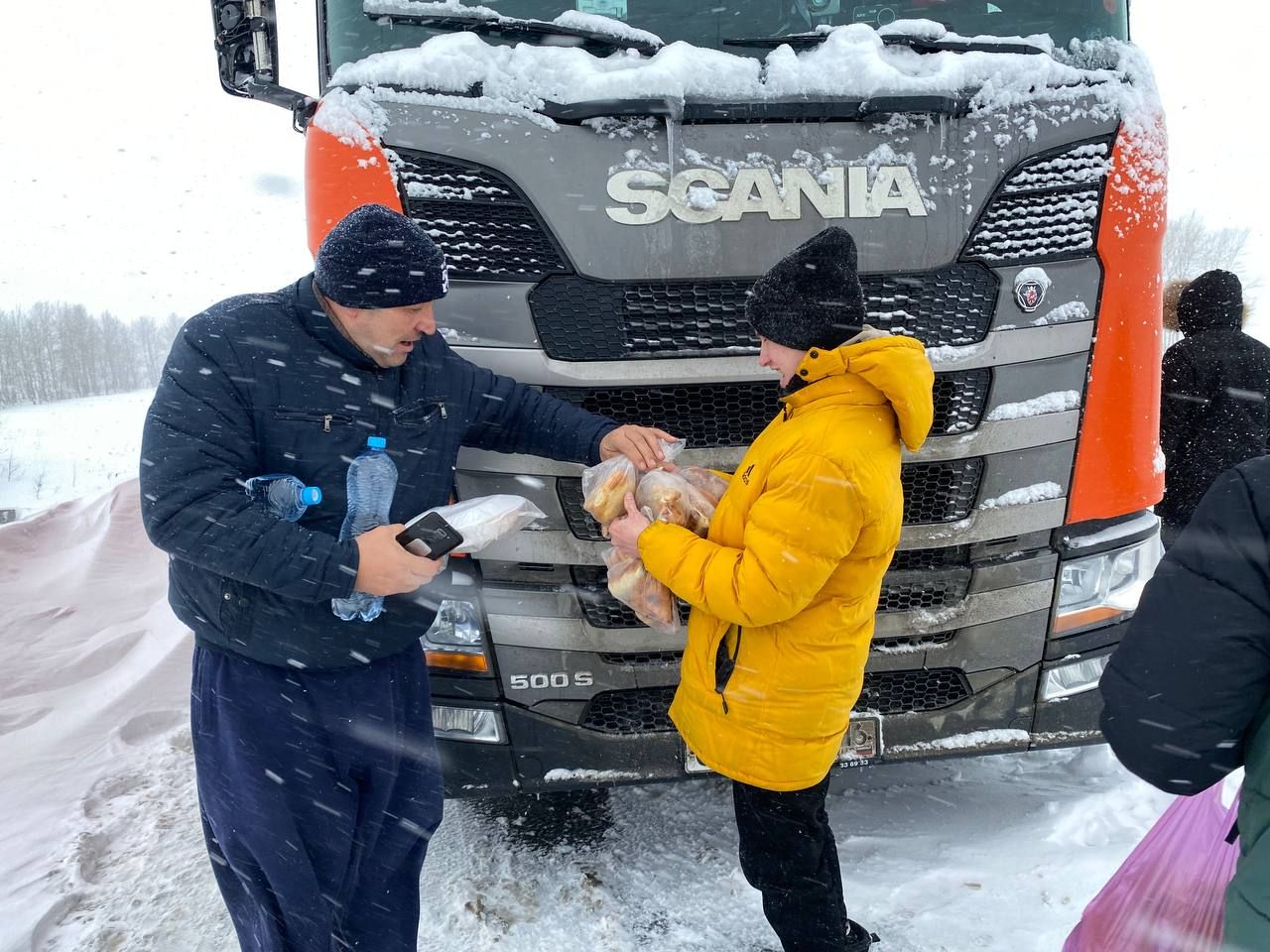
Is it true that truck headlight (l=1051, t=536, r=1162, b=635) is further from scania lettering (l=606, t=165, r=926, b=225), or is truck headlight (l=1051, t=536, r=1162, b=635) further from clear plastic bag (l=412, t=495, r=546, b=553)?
clear plastic bag (l=412, t=495, r=546, b=553)

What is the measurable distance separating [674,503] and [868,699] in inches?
45.1

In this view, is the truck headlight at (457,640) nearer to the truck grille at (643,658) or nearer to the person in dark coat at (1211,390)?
the truck grille at (643,658)

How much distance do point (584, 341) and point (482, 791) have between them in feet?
4.74

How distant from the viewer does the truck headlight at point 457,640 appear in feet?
8.14

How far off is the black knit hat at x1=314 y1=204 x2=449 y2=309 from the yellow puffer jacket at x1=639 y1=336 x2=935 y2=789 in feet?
2.55

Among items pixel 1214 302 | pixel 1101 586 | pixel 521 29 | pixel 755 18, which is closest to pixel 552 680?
pixel 1101 586

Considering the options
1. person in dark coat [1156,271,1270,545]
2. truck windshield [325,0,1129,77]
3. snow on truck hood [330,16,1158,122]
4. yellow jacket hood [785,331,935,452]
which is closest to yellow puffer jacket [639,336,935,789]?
yellow jacket hood [785,331,935,452]

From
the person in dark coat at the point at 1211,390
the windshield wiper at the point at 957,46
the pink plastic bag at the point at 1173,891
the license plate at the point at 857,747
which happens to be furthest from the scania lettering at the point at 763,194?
the person in dark coat at the point at 1211,390

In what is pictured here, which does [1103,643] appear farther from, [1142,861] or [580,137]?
[580,137]

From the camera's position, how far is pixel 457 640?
2.49 metres

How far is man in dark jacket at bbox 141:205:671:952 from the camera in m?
1.68

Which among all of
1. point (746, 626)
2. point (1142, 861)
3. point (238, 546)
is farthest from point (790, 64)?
point (1142, 861)

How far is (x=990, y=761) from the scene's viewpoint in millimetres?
3428

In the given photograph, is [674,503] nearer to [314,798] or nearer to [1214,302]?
[314,798]
